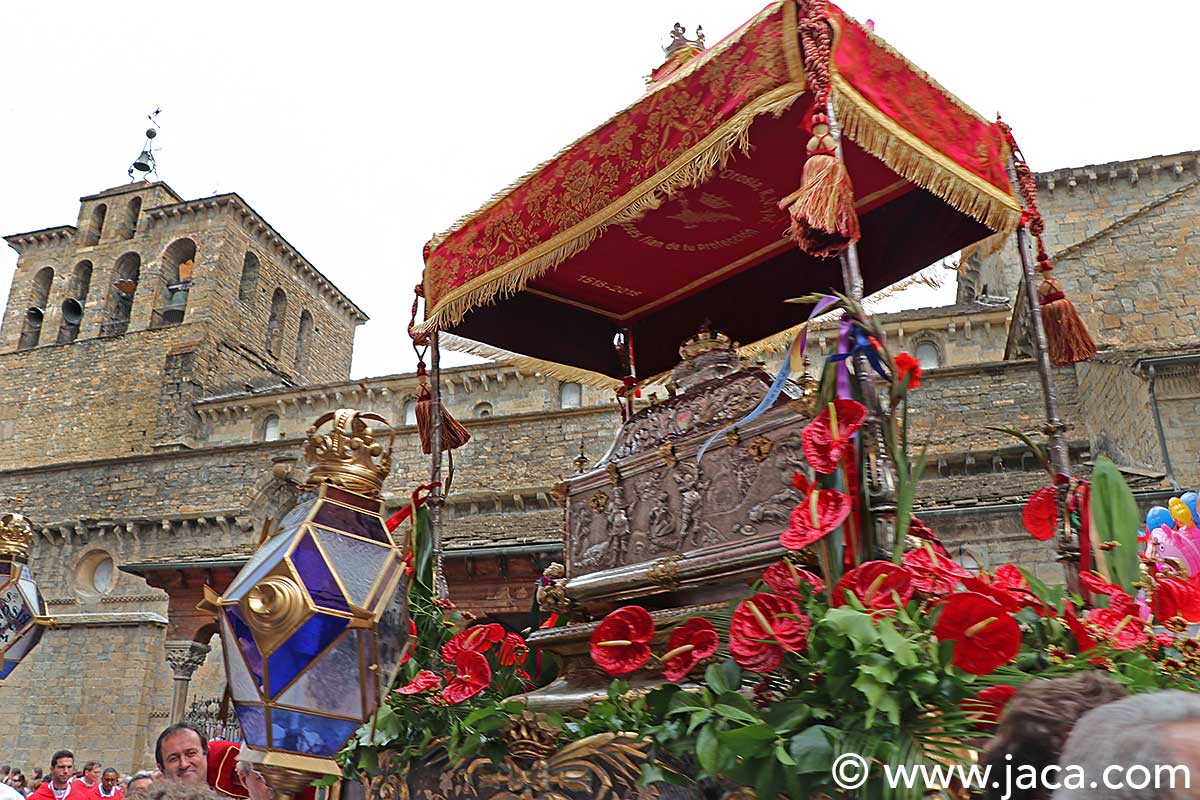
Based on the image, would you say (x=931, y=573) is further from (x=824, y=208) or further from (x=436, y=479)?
(x=436, y=479)

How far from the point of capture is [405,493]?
70.5 ft

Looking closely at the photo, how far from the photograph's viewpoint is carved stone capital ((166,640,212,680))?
14141 mm

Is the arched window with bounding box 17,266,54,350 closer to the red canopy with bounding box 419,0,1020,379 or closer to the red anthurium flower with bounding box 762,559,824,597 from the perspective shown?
the red canopy with bounding box 419,0,1020,379

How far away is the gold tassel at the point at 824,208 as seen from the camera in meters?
3.27

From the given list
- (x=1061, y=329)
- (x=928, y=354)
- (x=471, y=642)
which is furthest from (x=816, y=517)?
(x=928, y=354)

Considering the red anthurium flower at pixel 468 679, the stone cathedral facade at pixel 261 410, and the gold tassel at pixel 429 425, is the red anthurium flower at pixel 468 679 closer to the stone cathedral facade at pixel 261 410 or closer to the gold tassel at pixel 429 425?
the stone cathedral facade at pixel 261 410

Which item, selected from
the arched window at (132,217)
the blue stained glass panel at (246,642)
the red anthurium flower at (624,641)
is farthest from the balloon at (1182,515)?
the arched window at (132,217)

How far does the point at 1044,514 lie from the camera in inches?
163

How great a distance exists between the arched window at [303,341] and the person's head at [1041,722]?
38393mm

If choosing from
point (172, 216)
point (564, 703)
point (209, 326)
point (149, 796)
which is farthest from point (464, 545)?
point (172, 216)

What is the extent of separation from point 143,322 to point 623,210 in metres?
34.3

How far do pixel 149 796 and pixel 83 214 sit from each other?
41237 mm

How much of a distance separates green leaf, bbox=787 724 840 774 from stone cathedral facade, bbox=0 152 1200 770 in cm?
301

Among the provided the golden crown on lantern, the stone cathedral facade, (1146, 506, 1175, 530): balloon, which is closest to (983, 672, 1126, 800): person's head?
the golden crown on lantern
